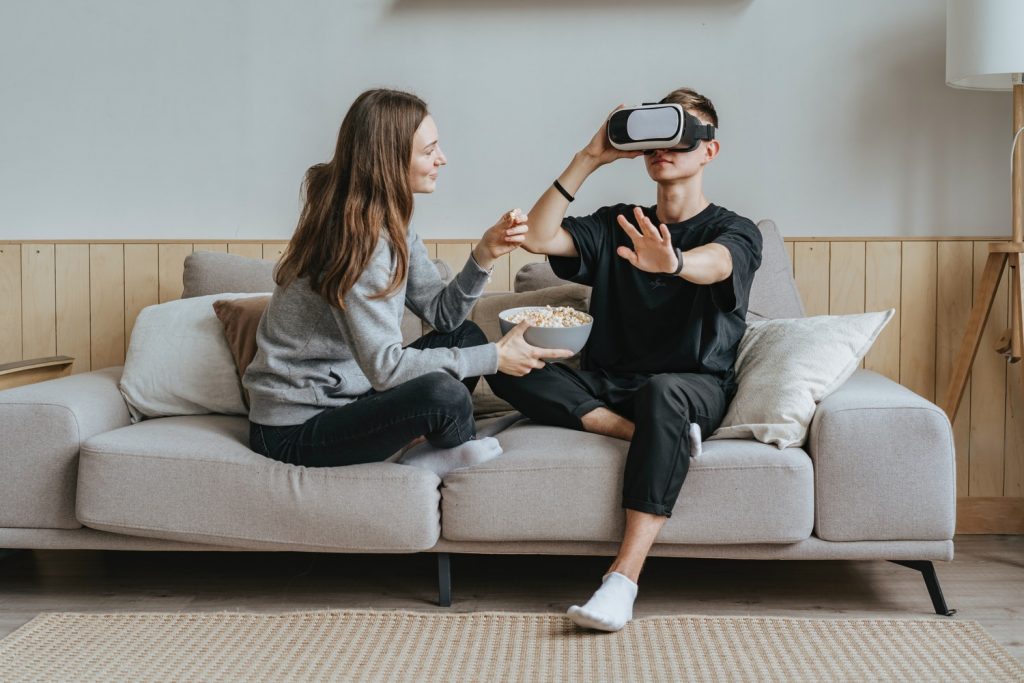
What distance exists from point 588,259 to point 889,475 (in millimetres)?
824

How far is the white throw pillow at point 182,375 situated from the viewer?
2.29 m

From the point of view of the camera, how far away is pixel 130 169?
9.36 feet

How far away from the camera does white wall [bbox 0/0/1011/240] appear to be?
2.71 m

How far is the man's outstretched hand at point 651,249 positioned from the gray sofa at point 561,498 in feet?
1.24

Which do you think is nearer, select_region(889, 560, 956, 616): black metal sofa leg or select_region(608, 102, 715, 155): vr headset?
select_region(889, 560, 956, 616): black metal sofa leg

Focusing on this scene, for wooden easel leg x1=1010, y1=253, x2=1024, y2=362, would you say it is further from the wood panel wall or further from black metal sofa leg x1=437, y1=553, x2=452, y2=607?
black metal sofa leg x1=437, y1=553, x2=452, y2=607

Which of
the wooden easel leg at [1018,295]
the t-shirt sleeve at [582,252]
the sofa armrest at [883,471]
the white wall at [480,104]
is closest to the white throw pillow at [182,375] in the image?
the white wall at [480,104]

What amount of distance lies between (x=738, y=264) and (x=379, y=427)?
0.83 metres

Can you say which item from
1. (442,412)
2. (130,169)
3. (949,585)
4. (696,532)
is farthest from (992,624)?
(130,169)

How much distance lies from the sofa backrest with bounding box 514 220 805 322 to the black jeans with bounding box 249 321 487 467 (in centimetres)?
63

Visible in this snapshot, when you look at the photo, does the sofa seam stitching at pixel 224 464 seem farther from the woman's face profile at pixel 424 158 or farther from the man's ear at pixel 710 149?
the man's ear at pixel 710 149

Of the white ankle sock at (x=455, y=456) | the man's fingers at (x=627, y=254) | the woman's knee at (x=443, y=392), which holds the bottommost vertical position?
the white ankle sock at (x=455, y=456)

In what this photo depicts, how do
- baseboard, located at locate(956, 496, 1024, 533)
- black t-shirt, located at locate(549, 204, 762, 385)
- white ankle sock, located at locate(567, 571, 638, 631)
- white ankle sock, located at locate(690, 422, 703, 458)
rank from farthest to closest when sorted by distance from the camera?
baseboard, located at locate(956, 496, 1024, 533), black t-shirt, located at locate(549, 204, 762, 385), white ankle sock, located at locate(690, 422, 703, 458), white ankle sock, located at locate(567, 571, 638, 631)

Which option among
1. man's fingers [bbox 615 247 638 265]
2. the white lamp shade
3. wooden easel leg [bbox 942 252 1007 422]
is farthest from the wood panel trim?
man's fingers [bbox 615 247 638 265]
